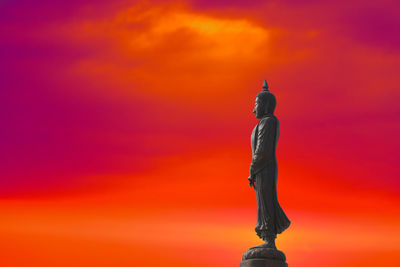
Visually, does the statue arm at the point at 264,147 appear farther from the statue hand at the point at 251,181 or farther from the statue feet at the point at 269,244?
the statue feet at the point at 269,244

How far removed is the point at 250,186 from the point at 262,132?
197cm

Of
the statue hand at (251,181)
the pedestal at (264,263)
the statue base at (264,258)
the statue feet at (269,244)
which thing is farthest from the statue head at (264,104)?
the pedestal at (264,263)

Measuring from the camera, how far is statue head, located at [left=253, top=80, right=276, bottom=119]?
80.6 feet

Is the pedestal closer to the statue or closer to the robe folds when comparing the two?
the statue

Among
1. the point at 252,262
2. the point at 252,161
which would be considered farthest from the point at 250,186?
the point at 252,262

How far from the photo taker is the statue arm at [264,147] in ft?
78.4

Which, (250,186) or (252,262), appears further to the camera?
(250,186)

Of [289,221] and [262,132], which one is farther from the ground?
[262,132]

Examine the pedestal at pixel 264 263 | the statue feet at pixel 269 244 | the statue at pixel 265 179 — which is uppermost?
the statue at pixel 265 179

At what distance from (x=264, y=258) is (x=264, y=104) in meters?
5.56

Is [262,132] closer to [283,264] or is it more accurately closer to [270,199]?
[270,199]

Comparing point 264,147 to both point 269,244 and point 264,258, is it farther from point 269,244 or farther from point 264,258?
point 264,258

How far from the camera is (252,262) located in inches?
890

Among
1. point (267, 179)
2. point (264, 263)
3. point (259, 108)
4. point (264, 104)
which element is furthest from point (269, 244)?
point (264, 104)
